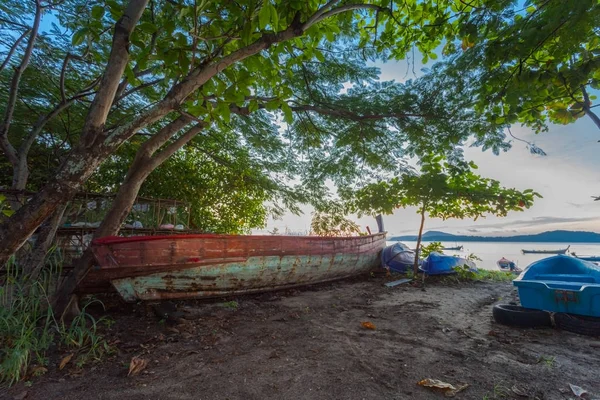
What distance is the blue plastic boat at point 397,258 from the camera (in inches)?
326

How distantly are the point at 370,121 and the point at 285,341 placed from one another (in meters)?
4.11

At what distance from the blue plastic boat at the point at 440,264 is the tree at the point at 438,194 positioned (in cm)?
153

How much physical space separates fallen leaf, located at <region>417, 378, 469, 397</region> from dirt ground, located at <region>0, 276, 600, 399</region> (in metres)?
0.05

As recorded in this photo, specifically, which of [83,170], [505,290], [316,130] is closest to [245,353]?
[83,170]

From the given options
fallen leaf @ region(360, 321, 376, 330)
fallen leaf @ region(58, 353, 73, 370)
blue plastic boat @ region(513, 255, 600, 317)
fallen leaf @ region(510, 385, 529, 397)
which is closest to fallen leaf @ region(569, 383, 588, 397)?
fallen leaf @ region(510, 385, 529, 397)

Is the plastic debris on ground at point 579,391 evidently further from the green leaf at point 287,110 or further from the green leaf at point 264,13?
the green leaf at point 264,13

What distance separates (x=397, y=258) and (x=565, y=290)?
536cm

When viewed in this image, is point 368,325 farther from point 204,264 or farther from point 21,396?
point 21,396

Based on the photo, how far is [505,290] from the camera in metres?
6.02

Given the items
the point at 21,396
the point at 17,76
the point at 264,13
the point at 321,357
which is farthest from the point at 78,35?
the point at 17,76

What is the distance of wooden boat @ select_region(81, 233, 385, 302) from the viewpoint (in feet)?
11.6

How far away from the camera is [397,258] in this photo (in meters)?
8.50

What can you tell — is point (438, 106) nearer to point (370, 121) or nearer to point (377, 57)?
point (370, 121)

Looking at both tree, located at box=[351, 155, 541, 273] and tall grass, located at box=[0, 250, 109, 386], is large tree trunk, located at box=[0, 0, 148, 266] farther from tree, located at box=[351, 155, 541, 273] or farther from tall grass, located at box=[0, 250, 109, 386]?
tree, located at box=[351, 155, 541, 273]
